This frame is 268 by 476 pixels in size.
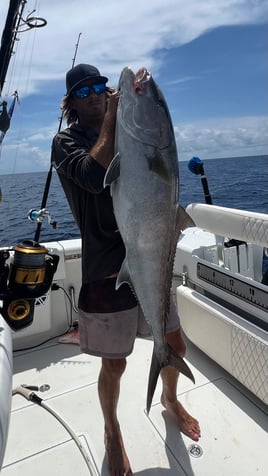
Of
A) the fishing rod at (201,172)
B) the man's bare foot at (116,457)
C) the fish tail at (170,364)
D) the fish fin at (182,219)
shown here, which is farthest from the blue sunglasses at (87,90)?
the fishing rod at (201,172)

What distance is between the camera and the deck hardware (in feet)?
6.76

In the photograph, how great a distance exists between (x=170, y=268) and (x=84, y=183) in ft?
1.74

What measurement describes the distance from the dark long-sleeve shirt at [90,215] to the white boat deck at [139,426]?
1073 mm

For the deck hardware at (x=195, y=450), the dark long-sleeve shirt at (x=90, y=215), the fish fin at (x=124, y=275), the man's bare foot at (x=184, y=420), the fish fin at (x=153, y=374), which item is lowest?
the deck hardware at (x=195, y=450)

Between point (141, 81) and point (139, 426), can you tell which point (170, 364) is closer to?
point (139, 426)

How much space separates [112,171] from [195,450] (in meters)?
1.72

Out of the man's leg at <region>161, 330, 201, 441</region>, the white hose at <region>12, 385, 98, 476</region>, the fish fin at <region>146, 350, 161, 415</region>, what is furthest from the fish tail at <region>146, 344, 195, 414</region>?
the white hose at <region>12, 385, 98, 476</region>

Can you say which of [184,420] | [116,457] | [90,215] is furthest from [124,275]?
[184,420]

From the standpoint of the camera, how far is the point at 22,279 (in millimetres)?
2463

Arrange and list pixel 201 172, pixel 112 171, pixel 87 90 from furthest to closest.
A: pixel 201 172, pixel 87 90, pixel 112 171

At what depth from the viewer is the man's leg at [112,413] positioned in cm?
191

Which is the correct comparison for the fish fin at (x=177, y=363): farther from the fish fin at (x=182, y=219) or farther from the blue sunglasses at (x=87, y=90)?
the blue sunglasses at (x=87, y=90)

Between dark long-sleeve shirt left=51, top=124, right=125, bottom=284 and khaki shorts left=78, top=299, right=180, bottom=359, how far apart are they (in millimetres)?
209

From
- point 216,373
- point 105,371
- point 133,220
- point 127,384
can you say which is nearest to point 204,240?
point 216,373
